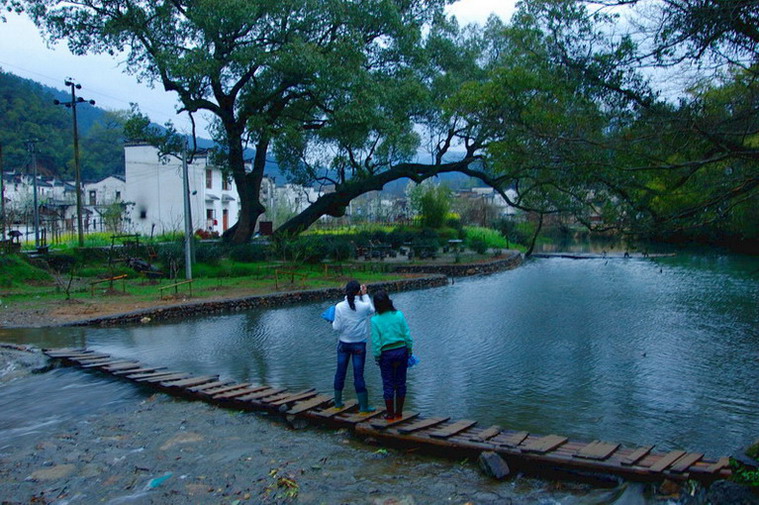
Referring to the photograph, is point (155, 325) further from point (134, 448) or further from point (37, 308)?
point (134, 448)

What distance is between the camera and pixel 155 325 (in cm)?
1447

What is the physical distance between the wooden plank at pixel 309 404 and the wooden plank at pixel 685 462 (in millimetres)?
3850

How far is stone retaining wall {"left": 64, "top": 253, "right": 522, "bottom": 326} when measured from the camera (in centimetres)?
1455

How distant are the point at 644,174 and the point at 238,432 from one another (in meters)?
7.44

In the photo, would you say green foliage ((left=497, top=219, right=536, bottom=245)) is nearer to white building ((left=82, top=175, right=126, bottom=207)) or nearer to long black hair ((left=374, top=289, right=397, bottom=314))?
white building ((left=82, top=175, right=126, bottom=207))

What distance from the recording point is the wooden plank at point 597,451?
5664 millimetres

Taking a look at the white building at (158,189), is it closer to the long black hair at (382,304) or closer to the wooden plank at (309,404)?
the wooden plank at (309,404)

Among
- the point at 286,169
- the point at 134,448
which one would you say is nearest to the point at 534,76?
the point at 134,448

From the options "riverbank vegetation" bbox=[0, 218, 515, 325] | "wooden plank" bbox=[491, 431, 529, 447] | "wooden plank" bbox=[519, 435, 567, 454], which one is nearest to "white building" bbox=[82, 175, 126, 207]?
"riverbank vegetation" bbox=[0, 218, 515, 325]

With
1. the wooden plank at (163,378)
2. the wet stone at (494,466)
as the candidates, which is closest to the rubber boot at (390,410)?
the wet stone at (494,466)

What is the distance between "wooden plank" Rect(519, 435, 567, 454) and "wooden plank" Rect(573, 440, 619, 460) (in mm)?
242

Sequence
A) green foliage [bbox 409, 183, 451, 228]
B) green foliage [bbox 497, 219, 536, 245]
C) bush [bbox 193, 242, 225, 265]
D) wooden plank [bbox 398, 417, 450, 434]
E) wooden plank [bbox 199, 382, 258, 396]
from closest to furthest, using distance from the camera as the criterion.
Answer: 1. wooden plank [bbox 398, 417, 450, 434]
2. wooden plank [bbox 199, 382, 258, 396]
3. bush [bbox 193, 242, 225, 265]
4. green foliage [bbox 409, 183, 451, 228]
5. green foliage [bbox 497, 219, 536, 245]

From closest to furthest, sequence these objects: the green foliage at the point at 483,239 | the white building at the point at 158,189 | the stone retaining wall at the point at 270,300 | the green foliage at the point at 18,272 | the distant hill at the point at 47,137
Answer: the stone retaining wall at the point at 270,300, the green foliage at the point at 18,272, the green foliage at the point at 483,239, the white building at the point at 158,189, the distant hill at the point at 47,137

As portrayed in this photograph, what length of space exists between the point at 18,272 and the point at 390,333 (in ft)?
57.2
